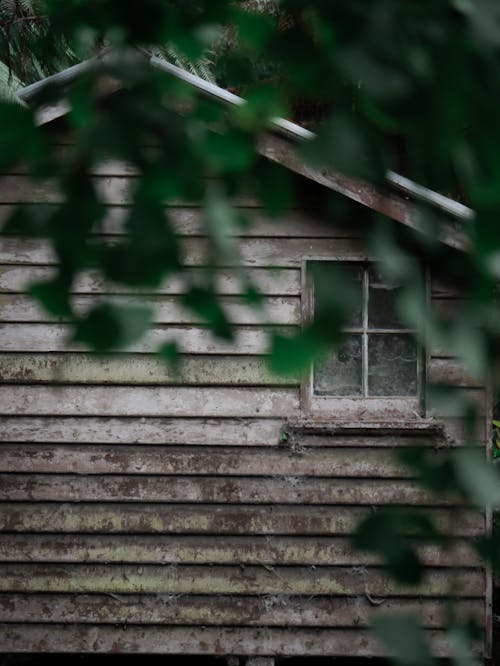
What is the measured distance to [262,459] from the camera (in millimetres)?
3861

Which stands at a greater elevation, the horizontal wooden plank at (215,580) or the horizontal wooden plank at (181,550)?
the horizontal wooden plank at (181,550)

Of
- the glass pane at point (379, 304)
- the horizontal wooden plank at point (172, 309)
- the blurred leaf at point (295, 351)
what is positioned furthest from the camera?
the glass pane at point (379, 304)

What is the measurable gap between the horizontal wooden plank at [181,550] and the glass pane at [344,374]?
85 centimetres

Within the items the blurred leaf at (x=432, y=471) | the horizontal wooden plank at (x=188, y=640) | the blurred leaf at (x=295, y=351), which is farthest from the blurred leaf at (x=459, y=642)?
the horizontal wooden plank at (x=188, y=640)

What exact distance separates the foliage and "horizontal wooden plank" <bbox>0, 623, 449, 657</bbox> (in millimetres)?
3448

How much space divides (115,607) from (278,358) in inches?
147

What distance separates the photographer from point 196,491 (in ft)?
12.7

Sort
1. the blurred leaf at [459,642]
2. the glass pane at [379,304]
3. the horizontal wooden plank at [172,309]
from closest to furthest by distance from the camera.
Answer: the blurred leaf at [459,642] → the horizontal wooden plank at [172,309] → the glass pane at [379,304]

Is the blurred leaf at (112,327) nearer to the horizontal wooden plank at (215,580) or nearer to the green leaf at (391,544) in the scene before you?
the green leaf at (391,544)

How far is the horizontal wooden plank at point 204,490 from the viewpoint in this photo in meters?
3.86

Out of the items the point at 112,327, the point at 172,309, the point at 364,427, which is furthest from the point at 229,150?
the point at 364,427

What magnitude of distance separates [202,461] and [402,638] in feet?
10.8

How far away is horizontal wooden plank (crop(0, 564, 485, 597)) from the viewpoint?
12.6 ft

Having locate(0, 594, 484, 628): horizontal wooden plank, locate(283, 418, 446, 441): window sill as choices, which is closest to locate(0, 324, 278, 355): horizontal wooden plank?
locate(283, 418, 446, 441): window sill
